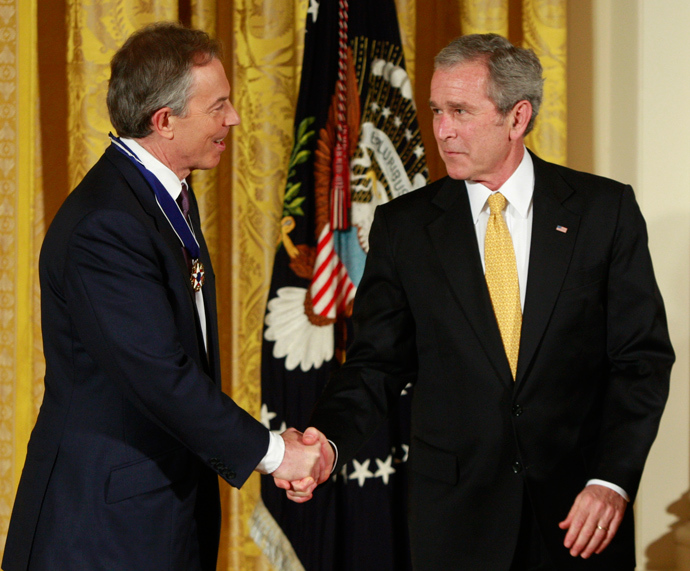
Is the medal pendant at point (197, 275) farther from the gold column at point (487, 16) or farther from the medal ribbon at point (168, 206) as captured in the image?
the gold column at point (487, 16)

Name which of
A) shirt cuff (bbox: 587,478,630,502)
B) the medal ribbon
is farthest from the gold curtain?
shirt cuff (bbox: 587,478,630,502)

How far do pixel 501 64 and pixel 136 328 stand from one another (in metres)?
1.12

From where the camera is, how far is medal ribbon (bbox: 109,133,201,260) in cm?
185

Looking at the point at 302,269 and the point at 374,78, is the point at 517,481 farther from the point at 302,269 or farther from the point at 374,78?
the point at 374,78

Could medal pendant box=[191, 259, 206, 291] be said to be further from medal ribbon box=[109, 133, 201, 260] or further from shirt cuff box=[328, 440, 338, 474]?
shirt cuff box=[328, 440, 338, 474]

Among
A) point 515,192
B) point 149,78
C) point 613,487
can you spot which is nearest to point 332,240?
point 515,192

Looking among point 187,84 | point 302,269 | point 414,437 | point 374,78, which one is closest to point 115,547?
point 414,437

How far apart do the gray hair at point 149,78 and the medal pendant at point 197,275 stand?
0.35 m

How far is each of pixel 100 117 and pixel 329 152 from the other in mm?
885

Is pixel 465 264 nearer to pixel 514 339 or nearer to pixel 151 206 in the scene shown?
pixel 514 339

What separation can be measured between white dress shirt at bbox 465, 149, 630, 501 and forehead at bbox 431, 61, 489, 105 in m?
0.22

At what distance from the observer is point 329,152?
9.77 feet

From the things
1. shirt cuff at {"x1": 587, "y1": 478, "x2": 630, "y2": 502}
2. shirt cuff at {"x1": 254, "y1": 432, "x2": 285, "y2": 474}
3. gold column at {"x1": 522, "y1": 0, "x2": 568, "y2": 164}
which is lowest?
shirt cuff at {"x1": 587, "y1": 478, "x2": 630, "y2": 502}

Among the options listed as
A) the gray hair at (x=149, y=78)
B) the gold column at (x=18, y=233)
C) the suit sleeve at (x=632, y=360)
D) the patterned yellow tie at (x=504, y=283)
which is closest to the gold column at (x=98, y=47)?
the gold column at (x=18, y=233)
